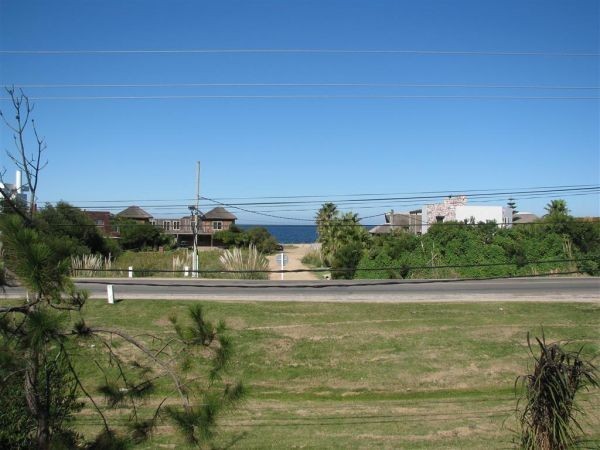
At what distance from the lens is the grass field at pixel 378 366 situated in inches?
398

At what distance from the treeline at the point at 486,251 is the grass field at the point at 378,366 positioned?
1038cm

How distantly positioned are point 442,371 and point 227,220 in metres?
72.3

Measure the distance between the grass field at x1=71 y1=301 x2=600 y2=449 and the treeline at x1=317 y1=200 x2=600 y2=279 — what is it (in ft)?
34.0

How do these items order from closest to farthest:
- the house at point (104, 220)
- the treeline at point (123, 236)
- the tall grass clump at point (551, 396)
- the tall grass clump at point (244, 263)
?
the tall grass clump at point (551, 396)
the tall grass clump at point (244, 263)
the treeline at point (123, 236)
the house at point (104, 220)

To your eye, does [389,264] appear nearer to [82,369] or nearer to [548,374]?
[82,369]

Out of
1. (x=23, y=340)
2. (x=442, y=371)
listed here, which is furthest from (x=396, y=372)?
(x=23, y=340)

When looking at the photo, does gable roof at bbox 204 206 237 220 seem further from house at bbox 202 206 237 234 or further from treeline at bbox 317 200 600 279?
treeline at bbox 317 200 600 279

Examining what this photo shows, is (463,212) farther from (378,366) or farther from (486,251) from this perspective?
(378,366)

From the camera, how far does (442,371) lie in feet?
47.4

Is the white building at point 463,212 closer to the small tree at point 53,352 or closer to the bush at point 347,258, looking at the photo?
the bush at point 347,258

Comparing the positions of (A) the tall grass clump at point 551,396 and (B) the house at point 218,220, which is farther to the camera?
(B) the house at point 218,220

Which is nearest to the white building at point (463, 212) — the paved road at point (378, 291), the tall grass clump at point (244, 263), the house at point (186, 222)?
the tall grass clump at point (244, 263)

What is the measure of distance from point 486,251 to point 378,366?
17.6 meters

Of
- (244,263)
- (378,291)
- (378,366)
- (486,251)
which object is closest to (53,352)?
(378,366)
